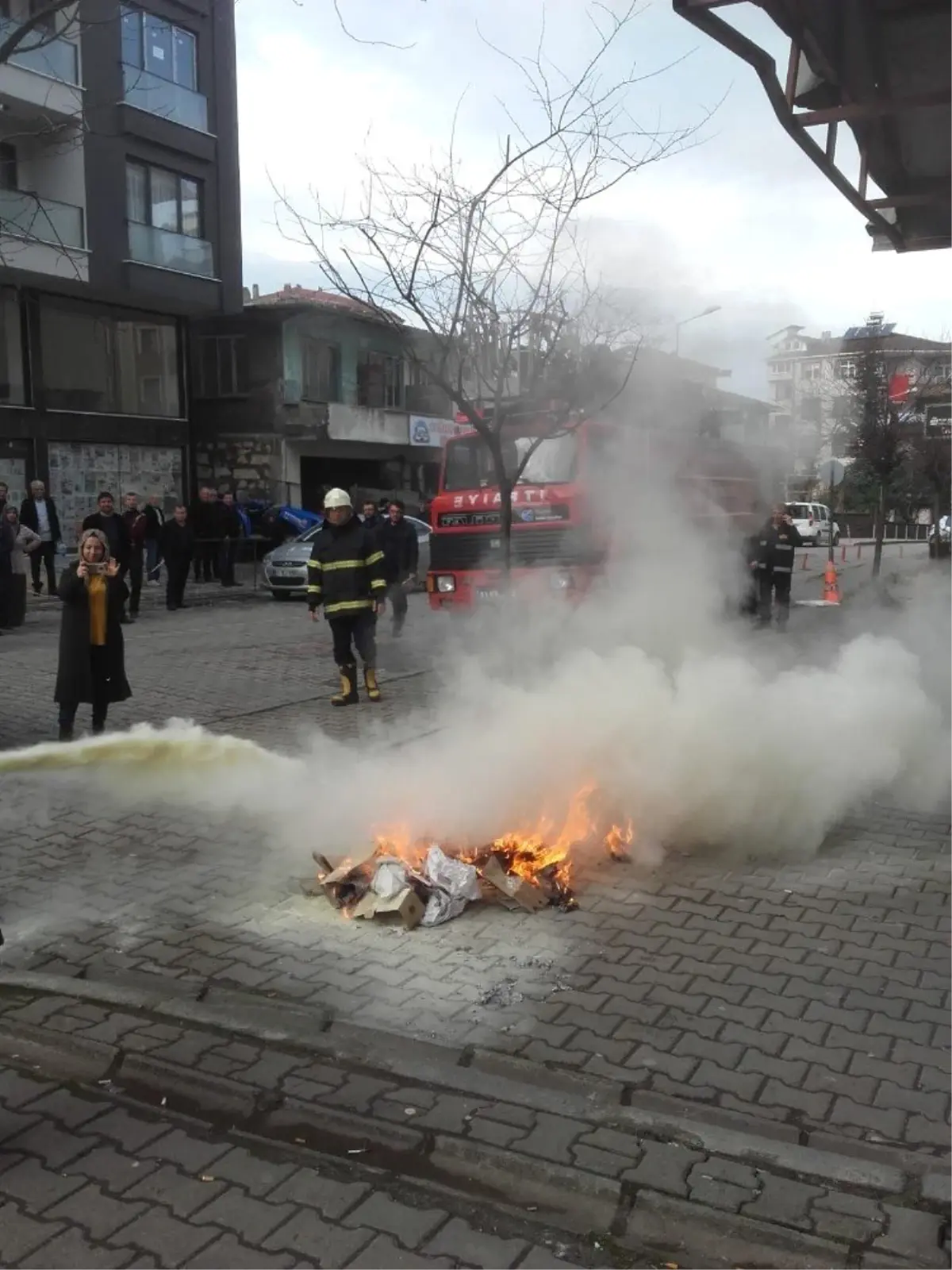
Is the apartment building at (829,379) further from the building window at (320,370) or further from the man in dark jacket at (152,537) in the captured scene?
the building window at (320,370)

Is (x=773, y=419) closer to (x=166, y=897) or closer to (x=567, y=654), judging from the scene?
(x=567, y=654)

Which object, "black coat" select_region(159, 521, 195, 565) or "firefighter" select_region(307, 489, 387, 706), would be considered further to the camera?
"black coat" select_region(159, 521, 195, 565)

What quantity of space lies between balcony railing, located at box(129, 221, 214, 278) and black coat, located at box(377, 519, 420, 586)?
12.1 m

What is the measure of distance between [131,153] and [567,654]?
19157 mm

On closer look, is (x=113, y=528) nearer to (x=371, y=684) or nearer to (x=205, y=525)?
(x=371, y=684)

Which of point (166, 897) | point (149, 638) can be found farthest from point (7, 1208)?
point (149, 638)

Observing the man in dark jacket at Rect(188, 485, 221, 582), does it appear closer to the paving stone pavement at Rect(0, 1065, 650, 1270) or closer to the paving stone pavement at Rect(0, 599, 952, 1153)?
the paving stone pavement at Rect(0, 599, 952, 1153)

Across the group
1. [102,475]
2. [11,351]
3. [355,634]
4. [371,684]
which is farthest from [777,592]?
[11,351]

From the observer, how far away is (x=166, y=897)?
4906mm

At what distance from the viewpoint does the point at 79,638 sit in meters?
7.18

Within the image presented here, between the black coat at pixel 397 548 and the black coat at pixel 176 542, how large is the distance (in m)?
4.94

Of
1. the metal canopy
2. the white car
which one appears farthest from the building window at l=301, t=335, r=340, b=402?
the metal canopy

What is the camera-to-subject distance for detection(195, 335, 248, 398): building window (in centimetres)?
2708

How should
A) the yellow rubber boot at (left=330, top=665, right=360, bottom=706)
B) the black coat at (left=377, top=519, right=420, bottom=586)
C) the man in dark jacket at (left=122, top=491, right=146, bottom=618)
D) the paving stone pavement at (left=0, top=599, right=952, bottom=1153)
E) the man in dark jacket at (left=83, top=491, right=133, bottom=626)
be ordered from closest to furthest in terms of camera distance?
the paving stone pavement at (left=0, top=599, right=952, bottom=1153), the yellow rubber boot at (left=330, top=665, right=360, bottom=706), the black coat at (left=377, top=519, right=420, bottom=586), the man in dark jacket at (left=83, top=491, right=133, bottom=626), the man in dark jacket at (left=122, top=491, right=146, bottom=618)
